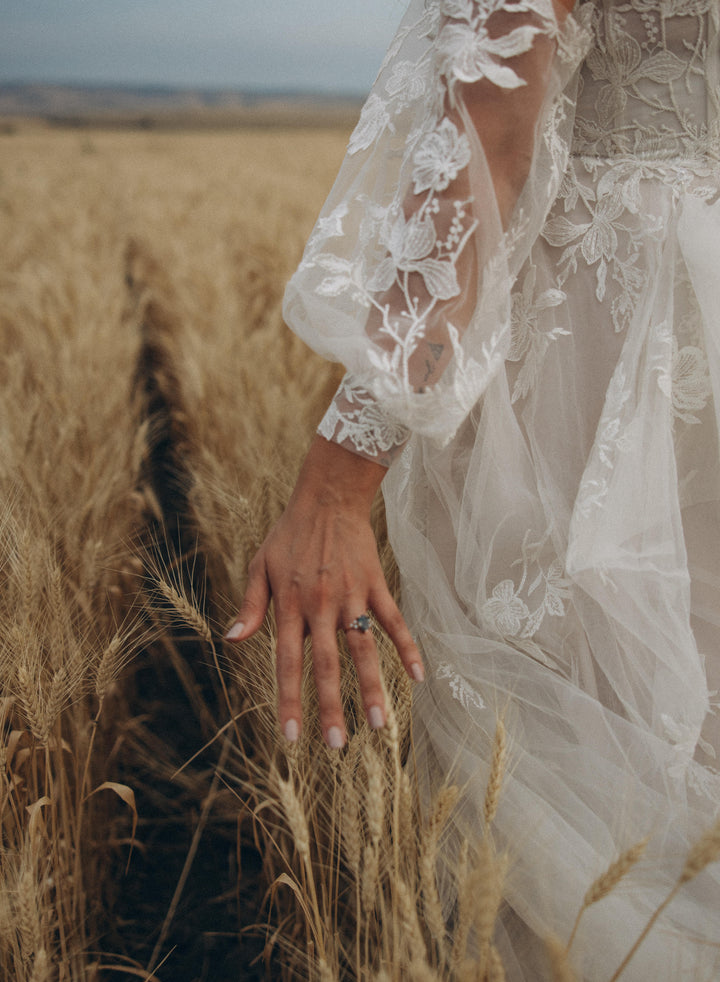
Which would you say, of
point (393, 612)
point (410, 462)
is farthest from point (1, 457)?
point (393, 612)

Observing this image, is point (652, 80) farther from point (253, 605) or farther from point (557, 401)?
point (253, 605)

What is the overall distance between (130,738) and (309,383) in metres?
1.00

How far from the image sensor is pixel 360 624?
2.13ft

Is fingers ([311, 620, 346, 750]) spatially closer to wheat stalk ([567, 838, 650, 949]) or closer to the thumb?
the thumb

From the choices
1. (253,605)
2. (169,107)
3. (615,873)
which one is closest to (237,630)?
(253,605)

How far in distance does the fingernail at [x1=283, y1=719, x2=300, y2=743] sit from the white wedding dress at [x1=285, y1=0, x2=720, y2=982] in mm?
156

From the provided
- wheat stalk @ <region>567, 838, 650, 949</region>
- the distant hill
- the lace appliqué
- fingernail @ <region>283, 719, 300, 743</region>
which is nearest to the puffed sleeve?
the lace appliqué

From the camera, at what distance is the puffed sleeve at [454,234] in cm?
61

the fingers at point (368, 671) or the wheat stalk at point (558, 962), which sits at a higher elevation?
the fingers at point (368, 671)

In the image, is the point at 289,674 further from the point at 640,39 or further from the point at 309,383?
the point at 309,383

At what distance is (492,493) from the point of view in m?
0.78

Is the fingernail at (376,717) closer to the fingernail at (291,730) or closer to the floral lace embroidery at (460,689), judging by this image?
the fingernail at (291,730)

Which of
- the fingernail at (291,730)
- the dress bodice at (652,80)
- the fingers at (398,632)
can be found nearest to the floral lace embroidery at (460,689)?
the fingers at (398,632)

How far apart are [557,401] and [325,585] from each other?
353 millimetres
